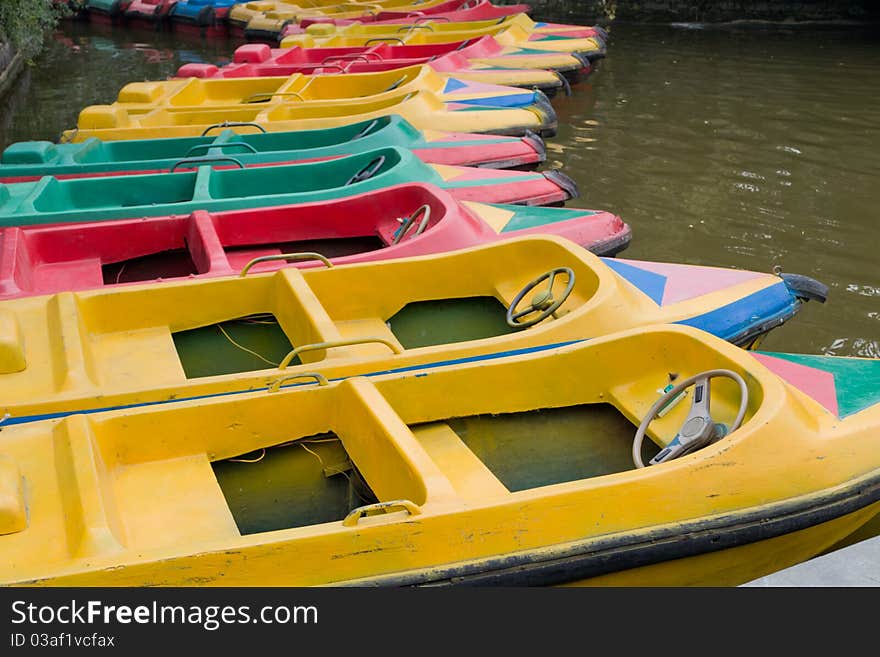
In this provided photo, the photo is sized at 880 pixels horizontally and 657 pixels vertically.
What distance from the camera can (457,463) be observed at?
3.49 m

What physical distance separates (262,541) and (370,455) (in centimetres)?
60

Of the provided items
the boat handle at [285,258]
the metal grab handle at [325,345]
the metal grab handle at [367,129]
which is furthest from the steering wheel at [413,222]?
the metal grab handle at [367,129]

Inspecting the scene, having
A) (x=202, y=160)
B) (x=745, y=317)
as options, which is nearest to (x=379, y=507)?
(x=745, y=317)

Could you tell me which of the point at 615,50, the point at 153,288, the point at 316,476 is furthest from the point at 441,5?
the point at 316,476

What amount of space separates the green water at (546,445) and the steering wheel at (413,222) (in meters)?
1.54

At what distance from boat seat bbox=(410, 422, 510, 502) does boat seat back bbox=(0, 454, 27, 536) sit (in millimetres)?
1269

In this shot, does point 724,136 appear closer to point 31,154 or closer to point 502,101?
point 502,101

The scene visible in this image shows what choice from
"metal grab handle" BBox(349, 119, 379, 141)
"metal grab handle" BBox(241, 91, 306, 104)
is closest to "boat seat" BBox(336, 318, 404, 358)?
"metal grab handle" BBox(349, 119, 379, 141)

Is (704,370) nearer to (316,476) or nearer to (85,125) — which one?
(316,476)

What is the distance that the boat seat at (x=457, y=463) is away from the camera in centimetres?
339

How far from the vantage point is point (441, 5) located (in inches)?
534

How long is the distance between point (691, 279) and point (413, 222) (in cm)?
142

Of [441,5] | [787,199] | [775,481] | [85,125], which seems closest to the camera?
[775,481]
